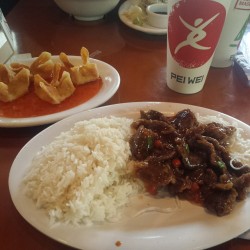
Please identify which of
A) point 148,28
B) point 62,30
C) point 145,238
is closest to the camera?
point 145,238

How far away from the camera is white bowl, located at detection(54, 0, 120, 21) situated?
→ 1792mm

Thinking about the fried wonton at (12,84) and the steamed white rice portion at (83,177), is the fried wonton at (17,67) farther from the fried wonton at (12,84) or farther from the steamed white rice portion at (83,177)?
the steamed white rice portion at (83,177)

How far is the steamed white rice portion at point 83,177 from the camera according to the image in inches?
29.8

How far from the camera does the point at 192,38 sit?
110 cm

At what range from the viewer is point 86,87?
4.31 feet

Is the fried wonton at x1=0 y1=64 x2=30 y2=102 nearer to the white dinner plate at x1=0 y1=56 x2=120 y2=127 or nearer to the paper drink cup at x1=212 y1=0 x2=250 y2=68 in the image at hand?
the white dinner plate at x1=0 y1=56 x2=120 y2=127

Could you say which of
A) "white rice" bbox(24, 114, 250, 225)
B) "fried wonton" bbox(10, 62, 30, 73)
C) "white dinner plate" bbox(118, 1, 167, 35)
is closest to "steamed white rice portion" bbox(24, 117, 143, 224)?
"white rice" bbox(24, 114, 250, 225)

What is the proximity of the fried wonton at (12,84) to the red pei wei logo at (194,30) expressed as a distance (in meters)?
0.62

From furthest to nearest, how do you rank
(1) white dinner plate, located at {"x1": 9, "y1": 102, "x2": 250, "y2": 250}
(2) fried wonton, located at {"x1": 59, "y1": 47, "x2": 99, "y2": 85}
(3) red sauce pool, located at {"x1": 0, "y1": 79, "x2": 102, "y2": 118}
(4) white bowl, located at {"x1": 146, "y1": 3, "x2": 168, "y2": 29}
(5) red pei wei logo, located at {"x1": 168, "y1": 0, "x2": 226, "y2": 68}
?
1. (4) white bowl, located at {"x1": 146, "y1": 3, "x2": 168, "y2": 29}
2. (2) fried wonton, located at {"x1": 59, "y1": 47, "x2": 99, "y2": 85}
3. (3) red sauce pool, located at {"x1": 0, "y1": 79, "x2": 102, "y2": 118}
4. (5) red pei wei logo, located at {"x1": 168, "y1": 0, "x2": 226, "y2": 68}
5. (1) white dinner plate, located at {"x1": 9, "y1": 102, "x2": 250, "y2": 250}

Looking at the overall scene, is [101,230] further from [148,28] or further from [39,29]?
[39,29]

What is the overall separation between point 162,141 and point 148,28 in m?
1.01

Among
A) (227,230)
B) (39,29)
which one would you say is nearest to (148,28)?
(39,29)

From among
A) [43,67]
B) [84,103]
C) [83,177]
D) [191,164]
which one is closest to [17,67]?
[43,67]

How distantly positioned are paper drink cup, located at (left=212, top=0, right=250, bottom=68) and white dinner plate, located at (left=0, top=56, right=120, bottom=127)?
1.70 feet
